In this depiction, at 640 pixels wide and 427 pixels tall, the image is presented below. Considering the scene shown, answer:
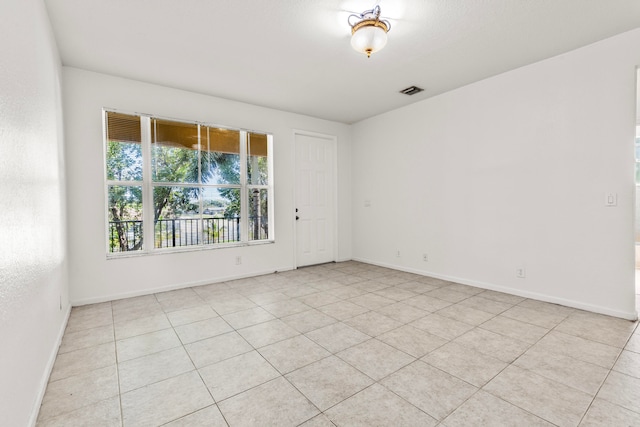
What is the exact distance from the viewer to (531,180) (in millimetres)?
3328

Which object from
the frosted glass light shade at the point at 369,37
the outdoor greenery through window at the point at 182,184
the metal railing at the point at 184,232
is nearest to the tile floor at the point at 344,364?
the metal railing at the point at 184,232

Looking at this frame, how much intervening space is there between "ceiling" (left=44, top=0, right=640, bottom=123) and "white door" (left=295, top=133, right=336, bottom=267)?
4.68ft

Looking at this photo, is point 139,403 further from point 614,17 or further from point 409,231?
point 614,17

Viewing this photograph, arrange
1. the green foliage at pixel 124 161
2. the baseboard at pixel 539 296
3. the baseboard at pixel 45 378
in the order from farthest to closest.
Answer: the green foliage at pixel 124 161
the baseboard at pixel 539 296
the baseboard at pixel 45 378

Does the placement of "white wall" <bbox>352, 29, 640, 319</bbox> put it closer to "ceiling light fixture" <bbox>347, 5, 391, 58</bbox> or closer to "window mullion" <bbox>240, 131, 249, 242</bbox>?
"ceiling light fixture" <bbox>347, 5, 391, 58</bbox>

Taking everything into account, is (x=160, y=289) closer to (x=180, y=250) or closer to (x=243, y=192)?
(x=180, y=250)

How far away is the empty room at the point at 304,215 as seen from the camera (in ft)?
5.47

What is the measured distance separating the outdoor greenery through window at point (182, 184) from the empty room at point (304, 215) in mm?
27

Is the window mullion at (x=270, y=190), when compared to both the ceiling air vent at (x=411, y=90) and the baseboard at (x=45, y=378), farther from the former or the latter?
the baseboard at (x=45, y=378)

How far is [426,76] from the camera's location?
3.57 m

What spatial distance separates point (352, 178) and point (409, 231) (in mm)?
1643

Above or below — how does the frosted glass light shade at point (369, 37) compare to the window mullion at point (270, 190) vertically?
above

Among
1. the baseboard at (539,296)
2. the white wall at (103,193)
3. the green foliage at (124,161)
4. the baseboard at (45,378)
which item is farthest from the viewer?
the green foliage at (124,161)

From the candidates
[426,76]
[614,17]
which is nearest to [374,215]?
[426,76]
